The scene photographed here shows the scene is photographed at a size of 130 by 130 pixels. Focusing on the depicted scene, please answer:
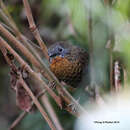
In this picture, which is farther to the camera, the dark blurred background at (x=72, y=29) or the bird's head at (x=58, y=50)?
the bird's head at (x=58, y=50)

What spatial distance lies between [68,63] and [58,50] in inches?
4.9

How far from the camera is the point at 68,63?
2357 mm

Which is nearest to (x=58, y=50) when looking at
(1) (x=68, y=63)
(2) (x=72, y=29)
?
(1) (x=68, y=63)

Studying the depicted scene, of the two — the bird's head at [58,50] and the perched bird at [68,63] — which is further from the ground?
the bird's head at [58,50]

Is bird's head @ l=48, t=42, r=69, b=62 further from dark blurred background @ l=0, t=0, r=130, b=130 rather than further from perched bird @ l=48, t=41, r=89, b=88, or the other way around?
dark blurred background @ l=0, t=0, r=130, b=130

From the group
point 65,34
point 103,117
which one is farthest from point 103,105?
point 65,34

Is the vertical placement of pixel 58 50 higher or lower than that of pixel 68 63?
higher

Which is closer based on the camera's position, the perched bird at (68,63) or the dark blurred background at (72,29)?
the dark blurred background at (72,29)

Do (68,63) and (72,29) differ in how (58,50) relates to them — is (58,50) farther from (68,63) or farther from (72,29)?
(72,29)

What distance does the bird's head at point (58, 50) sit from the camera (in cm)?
225

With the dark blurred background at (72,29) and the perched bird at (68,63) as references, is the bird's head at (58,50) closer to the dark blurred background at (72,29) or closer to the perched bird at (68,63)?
the perched bird at (68,63)

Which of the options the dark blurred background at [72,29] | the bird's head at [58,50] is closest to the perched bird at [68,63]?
the bird's head at [58,50]

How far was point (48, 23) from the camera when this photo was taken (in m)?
3.61

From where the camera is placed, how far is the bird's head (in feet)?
7.39
